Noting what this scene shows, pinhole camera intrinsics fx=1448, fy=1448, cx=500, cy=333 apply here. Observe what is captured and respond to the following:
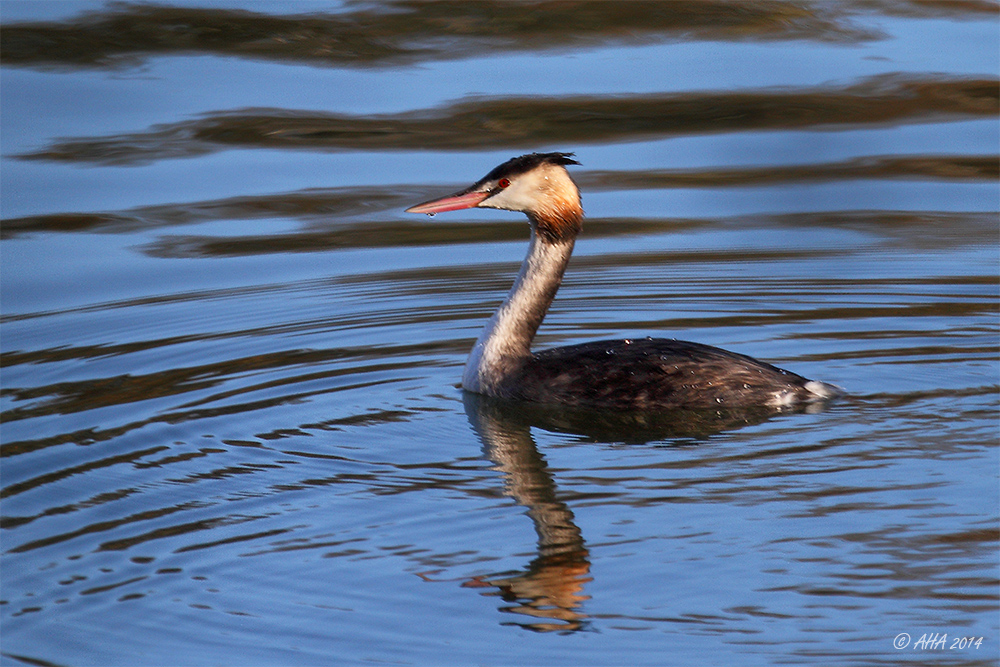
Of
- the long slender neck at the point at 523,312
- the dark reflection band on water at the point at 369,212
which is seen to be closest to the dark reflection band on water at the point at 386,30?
the dark reflection band on water at the point at 369,212

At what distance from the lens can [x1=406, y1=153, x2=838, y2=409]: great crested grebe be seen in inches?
276

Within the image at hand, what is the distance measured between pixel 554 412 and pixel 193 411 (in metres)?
1.80

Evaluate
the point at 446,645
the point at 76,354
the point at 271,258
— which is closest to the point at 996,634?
the point at 446,645

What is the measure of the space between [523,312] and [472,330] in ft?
4.27

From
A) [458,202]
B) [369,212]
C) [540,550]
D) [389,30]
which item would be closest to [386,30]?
[389,30]

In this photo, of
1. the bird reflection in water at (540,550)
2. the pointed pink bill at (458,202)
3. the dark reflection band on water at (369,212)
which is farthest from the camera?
the dark reflection band on water at (369,212)

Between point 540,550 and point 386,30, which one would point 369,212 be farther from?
point 540,550

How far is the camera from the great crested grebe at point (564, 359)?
7008 mm

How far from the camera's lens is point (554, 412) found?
23.8 ft

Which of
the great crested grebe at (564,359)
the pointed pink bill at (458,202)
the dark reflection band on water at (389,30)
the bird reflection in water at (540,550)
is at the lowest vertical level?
the bird reflection in water at (540,550)

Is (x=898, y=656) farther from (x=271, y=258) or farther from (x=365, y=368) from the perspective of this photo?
(x=271, y=258)

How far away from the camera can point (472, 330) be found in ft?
29.7

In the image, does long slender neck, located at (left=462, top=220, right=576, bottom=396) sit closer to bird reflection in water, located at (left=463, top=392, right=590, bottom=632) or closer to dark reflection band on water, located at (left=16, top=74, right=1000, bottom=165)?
bird reflection in water, located at (left=463, top=392, right=590, bottom=632)

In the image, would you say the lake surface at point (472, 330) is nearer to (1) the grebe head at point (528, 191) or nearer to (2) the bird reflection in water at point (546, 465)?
(2) the bird reflection in water at point (546, 465)
